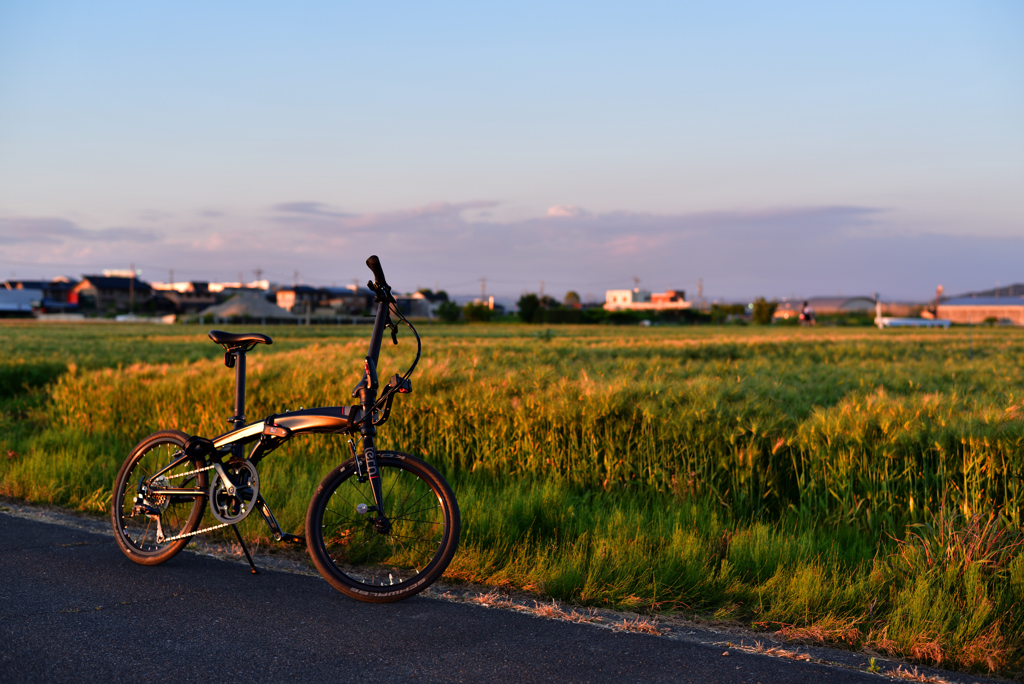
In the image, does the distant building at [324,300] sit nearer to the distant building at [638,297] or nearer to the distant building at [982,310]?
the distant building at [638,297]

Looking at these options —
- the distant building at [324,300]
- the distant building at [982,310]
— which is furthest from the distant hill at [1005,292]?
the distant building at [324,300]

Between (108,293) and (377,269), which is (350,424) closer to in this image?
(377,269)

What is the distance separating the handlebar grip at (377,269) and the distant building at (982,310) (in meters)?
124

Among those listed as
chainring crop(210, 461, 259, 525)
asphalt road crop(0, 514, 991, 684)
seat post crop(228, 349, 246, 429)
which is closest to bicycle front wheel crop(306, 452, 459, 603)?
asphalt road crop(0, 514, 991, 684)

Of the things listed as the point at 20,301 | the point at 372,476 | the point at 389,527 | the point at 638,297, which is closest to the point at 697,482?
the point at 389,527

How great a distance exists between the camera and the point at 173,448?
5.86m

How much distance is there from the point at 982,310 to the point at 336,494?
140131 mm

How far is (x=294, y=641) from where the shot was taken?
13.5ft

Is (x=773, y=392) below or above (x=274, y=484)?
above

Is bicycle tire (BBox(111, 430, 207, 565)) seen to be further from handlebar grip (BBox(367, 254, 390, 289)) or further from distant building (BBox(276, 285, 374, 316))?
distant building (BBox(276, 285, 374, 316))

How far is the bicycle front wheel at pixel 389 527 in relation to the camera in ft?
15.6

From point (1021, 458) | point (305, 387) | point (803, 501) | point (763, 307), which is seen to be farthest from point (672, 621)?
point (763, 307)

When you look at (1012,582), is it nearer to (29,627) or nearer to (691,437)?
(691,437)

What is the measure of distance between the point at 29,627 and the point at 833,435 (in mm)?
6405
